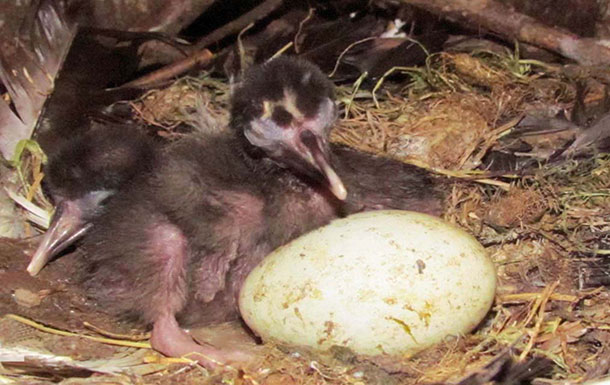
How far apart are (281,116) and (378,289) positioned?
0.48 m

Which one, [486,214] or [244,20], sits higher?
[244,20]

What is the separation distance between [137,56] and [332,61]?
637 millimetres

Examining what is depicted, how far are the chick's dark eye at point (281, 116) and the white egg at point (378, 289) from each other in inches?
11.3

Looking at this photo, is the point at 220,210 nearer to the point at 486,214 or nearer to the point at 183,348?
the point at 183,348

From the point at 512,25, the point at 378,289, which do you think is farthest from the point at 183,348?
the point at 512,25

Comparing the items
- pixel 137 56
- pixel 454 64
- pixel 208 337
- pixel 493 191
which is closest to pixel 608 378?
pixel 493 191

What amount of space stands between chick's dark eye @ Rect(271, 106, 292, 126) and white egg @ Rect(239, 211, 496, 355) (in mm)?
287

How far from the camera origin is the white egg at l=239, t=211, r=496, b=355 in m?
1.82

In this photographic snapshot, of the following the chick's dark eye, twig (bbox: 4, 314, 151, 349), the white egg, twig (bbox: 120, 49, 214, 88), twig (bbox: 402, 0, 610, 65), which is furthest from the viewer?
twig (bbox: 120, 49, 214, 88)

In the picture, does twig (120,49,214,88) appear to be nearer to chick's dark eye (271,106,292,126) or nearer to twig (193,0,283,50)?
twig (193,0,283,50)

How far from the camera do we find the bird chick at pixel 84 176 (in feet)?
7.21

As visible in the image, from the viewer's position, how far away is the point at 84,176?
2203 millimetres

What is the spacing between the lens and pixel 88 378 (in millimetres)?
1950

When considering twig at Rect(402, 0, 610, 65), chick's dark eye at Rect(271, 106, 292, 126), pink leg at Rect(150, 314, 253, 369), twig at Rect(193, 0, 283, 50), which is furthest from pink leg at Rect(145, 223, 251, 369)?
twig at Rect(402, 0, 610, 65)
